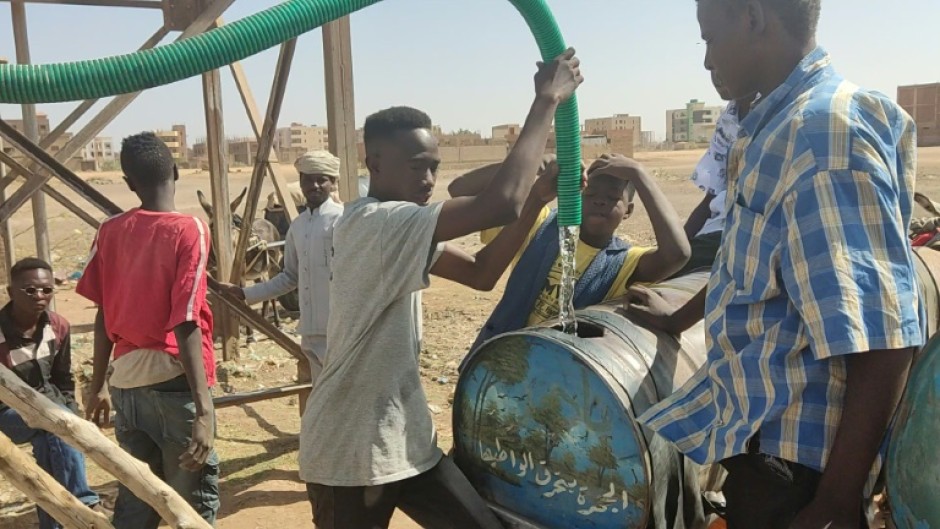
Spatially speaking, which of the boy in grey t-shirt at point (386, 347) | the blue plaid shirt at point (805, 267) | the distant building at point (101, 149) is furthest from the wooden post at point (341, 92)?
the distant building at point (101, 149)

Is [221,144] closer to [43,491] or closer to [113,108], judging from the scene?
[113,108]

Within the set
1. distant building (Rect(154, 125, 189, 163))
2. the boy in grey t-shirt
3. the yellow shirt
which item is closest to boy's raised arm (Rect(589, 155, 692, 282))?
the yellow shirt

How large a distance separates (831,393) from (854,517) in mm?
240

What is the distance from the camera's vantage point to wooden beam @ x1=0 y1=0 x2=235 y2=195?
403 cm

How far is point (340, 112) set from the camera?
4.38 metres

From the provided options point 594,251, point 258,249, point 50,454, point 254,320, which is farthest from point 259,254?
point 594,251

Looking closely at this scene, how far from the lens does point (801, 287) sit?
1.46 m

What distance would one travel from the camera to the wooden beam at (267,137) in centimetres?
486

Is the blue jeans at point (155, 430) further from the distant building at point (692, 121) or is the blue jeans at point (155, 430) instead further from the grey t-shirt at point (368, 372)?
the distant building at point (692, 121)

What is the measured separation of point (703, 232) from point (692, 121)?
8021 centimetres

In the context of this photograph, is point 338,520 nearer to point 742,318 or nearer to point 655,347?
point 655,347

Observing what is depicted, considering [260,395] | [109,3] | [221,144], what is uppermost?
[109,3]

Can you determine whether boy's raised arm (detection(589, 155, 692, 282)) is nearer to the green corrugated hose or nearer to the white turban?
the green corrugated hose

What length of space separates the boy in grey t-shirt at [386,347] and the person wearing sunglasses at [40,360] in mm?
1841
